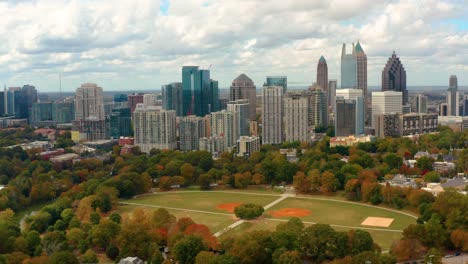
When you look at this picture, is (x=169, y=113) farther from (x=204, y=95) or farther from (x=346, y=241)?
(x=346, y=241)

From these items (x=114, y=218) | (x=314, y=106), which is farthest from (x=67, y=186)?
(x=314, y=106)

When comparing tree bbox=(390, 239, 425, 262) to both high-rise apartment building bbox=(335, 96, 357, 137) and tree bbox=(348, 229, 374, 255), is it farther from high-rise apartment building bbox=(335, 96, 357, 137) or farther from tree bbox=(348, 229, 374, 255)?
high-rise apartment building bbox=(335, 96, 357, 137)

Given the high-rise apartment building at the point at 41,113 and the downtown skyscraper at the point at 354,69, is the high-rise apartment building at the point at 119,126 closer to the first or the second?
the high-rise apartment building at the point at 41,113

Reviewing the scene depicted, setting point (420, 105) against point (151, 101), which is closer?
point (420, 105)

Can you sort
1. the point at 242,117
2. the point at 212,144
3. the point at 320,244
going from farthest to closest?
the point at 242,117, the point at 212,144, the point at 320,244

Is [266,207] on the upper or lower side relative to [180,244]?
lower

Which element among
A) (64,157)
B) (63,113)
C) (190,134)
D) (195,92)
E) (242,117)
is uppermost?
(195,92)

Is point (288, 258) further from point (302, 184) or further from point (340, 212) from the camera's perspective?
point (302, 184)

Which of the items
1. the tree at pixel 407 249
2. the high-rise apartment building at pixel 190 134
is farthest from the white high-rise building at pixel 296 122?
the tree at pixel 407 249

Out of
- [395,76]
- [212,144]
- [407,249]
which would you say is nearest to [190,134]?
[212,144]
